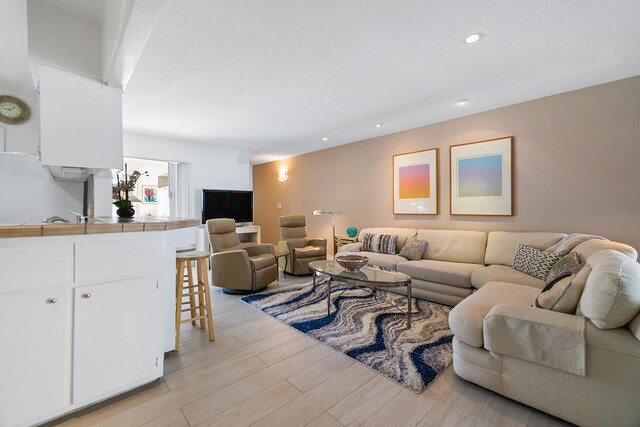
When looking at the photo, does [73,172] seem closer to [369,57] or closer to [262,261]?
[262,261]

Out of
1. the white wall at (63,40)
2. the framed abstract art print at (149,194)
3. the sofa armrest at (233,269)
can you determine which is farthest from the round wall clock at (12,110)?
the framed abstract art print at (149,194)

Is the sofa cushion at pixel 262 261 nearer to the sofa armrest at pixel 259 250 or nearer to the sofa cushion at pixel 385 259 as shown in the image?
the sofa armrest at pixel 259 250

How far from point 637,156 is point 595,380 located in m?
2.63

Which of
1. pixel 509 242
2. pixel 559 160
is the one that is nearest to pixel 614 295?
pixel 509 242

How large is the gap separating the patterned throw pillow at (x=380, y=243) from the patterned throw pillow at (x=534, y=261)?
1.51m

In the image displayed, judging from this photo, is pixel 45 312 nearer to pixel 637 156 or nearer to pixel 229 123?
pixel 229 123

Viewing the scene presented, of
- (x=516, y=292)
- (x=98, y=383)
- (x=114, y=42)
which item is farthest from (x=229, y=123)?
(x=516, y=292)

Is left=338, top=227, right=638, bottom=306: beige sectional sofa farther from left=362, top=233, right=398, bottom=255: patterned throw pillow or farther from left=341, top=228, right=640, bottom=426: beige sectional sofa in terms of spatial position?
left=341, top=228, right=640, bottom=426: beige sectional sofa

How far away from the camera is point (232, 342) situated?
2.34 m

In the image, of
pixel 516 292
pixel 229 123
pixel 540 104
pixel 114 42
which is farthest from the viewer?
pixel 229 123

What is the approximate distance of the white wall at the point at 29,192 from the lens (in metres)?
2.68

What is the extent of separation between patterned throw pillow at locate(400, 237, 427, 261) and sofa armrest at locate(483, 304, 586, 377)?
206 cm

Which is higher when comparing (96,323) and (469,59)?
(469,59)

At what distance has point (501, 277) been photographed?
2744mm
